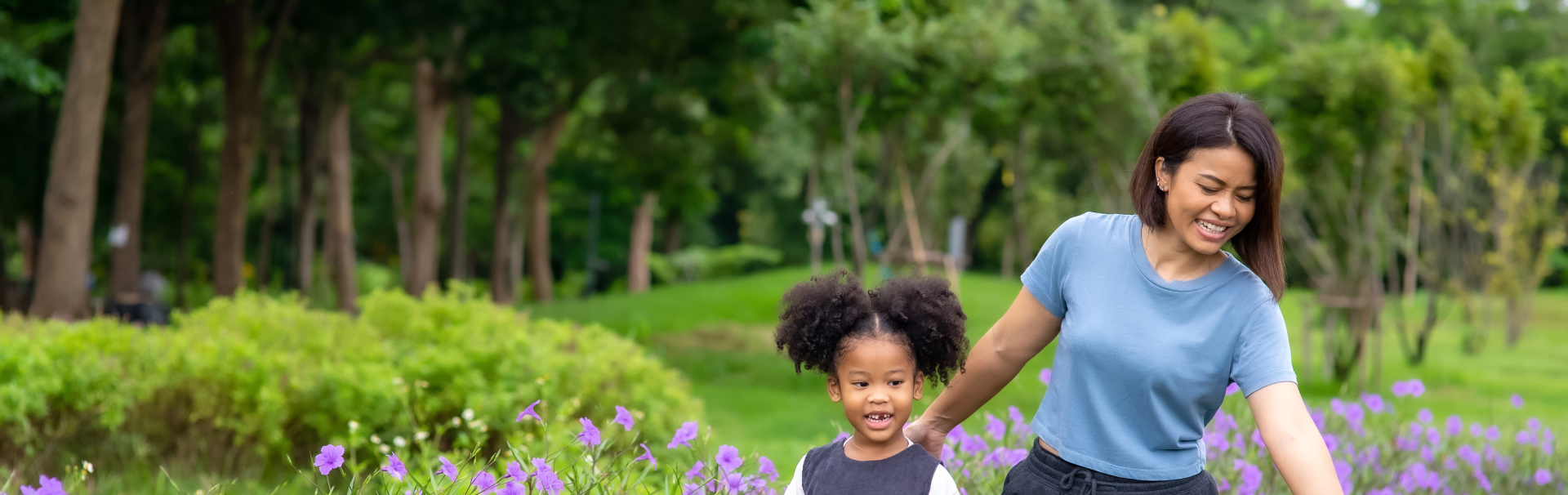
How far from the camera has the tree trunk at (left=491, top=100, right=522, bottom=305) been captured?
2098 cm

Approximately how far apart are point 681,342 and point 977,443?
11660 millimetres

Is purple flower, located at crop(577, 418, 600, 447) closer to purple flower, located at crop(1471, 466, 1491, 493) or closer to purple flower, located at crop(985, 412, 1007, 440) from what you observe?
purple flower, located at crop(985, 412, 1007, 440)

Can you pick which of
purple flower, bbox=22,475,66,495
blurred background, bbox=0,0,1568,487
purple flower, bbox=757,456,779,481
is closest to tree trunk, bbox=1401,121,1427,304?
blurred background, bbox=0,0,1568,487

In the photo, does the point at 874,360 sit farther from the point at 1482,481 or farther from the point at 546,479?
the point at 1482,481

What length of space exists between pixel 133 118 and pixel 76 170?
5.01 metres

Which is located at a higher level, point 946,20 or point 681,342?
point 946,20

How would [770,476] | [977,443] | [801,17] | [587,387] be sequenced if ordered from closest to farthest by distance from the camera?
[770,476], [977,443], [587,387], [801,17]

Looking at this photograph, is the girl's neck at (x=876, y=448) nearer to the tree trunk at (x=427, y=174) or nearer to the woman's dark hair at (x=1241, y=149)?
the woman's dark hair at (x=1241, y=149)

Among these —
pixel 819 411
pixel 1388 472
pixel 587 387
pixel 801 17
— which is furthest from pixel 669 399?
pixel 801 17

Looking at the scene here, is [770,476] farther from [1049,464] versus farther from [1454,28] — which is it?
[1454,28]

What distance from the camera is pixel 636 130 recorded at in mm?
20500

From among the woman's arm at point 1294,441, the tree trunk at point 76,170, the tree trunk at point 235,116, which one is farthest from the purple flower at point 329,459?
the tree trunk at point 235,116

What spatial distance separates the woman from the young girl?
0.23 meters

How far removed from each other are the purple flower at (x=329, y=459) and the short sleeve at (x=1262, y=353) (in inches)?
66.8
